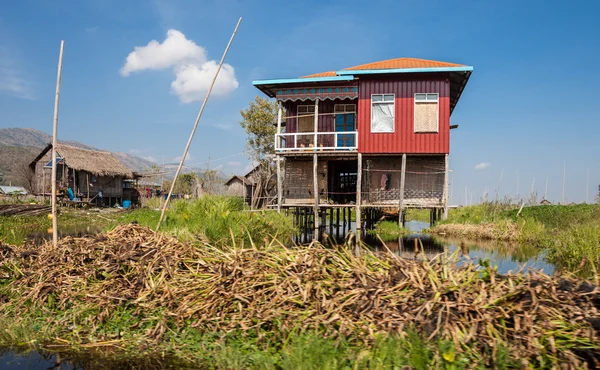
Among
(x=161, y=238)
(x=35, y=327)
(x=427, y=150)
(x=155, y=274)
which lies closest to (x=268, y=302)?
(x=155, y=274)

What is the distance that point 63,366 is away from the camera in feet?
12.8

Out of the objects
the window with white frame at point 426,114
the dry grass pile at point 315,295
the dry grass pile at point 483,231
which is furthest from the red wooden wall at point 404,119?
the dry grass pile at point 315,295

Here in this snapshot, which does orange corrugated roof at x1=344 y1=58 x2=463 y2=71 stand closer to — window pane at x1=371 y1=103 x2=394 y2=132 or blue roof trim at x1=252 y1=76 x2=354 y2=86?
blue roof trim at x1=252 y1=76 x2=354 y2=86

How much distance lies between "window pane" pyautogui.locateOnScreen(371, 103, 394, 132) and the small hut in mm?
21643

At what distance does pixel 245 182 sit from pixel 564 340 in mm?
35878

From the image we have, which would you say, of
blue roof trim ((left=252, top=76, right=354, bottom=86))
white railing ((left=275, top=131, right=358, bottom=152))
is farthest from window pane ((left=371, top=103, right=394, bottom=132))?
blue roof trim ((left=252, top=76, right=354, bottom=86))

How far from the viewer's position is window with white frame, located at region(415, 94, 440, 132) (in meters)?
17.1

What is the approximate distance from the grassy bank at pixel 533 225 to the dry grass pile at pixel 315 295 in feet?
24.4

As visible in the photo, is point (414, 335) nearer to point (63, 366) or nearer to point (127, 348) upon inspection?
point (127, 348)

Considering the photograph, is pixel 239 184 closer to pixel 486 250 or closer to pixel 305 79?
pixel 305 79

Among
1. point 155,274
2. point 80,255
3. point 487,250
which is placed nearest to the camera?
point 155,274

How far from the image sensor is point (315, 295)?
3.87 metres

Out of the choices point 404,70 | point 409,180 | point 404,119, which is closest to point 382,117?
point 404,119

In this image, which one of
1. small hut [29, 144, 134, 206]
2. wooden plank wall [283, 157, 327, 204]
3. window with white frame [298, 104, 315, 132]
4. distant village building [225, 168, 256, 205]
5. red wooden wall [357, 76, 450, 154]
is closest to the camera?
red wooden wall [357, 76, 450, 154]
